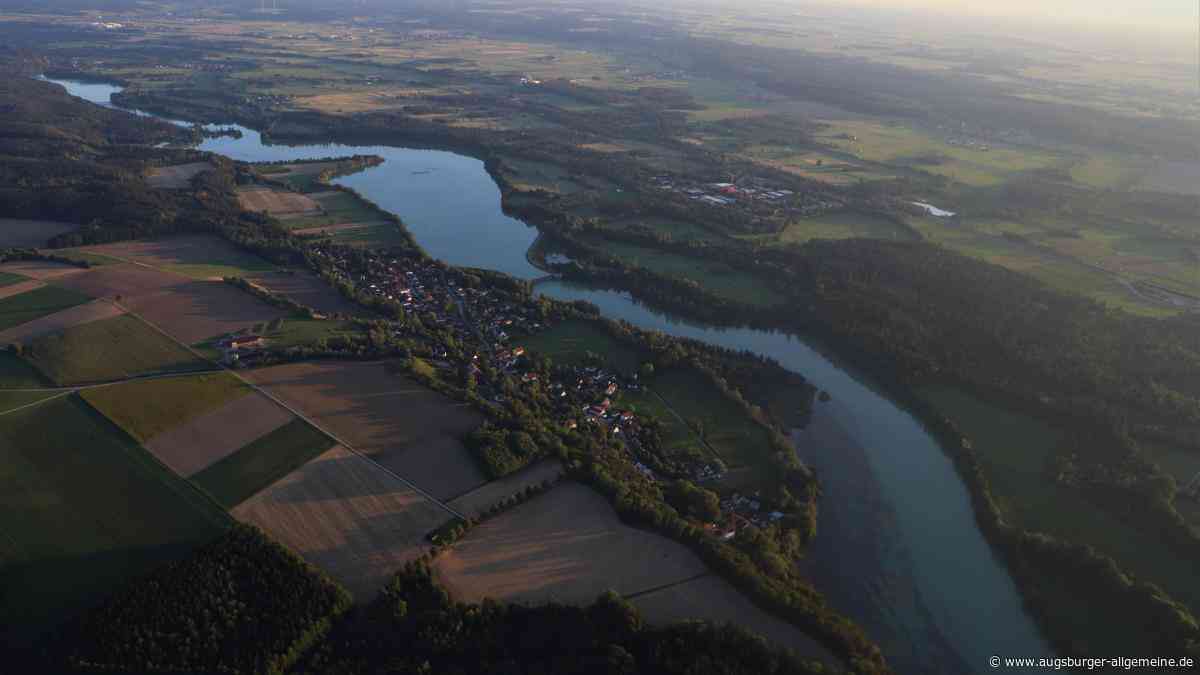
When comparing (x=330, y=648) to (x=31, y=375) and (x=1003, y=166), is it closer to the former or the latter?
(x=31, y=375)

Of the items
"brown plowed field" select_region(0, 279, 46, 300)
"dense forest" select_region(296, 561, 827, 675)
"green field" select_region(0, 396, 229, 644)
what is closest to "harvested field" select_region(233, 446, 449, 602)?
"dense forest" select_region(296, 561, 827, 675)

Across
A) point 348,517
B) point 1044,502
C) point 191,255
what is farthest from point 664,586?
point 191,255

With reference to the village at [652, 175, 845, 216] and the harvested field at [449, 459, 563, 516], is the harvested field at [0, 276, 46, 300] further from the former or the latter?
the village at [652, 175, 845, 216]

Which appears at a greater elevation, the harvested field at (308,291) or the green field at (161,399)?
the harvested field at (308,291)

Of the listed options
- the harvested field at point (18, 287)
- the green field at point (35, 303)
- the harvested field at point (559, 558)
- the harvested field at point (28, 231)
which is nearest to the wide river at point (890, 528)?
the harvested field at point (559, 558)

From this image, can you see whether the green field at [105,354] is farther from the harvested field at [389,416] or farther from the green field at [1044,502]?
the green field at [1044,502]

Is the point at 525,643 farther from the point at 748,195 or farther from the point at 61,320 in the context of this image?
the point at 748,195

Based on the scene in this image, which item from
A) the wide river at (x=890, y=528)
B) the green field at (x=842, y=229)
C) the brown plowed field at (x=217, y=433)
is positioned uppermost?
the green field at (x=842, y=229)
